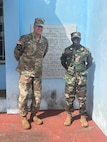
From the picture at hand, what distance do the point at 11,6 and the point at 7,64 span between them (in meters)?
1.24

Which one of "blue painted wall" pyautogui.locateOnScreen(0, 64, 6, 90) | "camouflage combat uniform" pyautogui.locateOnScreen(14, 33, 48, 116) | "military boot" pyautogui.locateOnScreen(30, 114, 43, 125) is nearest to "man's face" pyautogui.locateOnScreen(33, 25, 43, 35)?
"camouflage combat uniform" pyautogui.locateOnScreen(14, 33, 48, 116)

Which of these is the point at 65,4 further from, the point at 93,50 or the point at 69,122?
the point at 69,122

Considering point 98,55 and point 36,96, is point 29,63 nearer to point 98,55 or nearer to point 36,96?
point 36,96

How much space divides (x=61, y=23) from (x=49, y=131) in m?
2.40

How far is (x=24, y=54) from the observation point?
16.9 ft

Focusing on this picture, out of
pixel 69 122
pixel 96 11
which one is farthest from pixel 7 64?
pixel 96 11

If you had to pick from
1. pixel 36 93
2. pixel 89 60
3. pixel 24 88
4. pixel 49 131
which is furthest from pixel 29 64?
pixel 49 131

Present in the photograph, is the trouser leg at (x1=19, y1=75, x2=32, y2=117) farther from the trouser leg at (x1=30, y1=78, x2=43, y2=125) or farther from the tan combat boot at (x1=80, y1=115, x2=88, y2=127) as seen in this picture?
the tan combat boot at (x1=80, y1=115, x2=88, y2=127)

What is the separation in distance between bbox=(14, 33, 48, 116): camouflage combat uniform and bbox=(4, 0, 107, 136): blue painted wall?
67 cm

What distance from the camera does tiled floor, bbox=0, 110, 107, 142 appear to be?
473 cm

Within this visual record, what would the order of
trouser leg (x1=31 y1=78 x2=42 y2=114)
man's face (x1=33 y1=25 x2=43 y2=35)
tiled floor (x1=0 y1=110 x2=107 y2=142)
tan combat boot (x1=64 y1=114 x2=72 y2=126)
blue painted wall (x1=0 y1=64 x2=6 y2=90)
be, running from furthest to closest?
blue painted wall (x1=0 y1=64 x2=6 y2=90) → tan combat boot (x1=64 y1=114 x2=72 y2=126) → trouser leg (x1=31 y1=78 x2=42 y2=114) → man's face (x1=33 y1=25 x2=43 y2=35) → tiled floor (x1=0 y1=110 x2=107 y2=142)

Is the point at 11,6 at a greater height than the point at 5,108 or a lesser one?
greater

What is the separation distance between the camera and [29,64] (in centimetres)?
519

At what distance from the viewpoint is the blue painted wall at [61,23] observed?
5309mm
